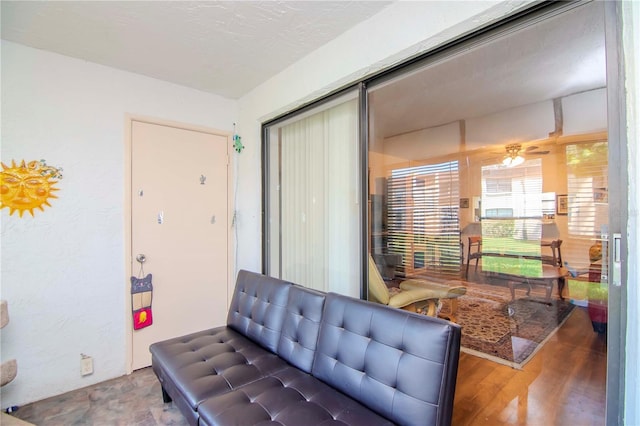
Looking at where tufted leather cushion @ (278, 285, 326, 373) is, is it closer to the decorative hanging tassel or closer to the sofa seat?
the sofa seat

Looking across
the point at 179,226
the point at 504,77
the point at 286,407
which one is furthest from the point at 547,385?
the point at 179,226

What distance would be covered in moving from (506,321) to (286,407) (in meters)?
1.15

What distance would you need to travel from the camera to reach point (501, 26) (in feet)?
4.37

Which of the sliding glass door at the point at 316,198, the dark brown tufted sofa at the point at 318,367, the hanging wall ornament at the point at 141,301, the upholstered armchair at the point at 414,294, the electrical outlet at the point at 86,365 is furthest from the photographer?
the hanging wall ornament at the point at 141,301

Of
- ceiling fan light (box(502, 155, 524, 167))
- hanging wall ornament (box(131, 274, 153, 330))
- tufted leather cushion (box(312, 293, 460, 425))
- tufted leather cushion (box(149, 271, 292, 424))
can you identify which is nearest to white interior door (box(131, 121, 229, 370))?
hanging wall ornament (box(131, 274, 153, 330))

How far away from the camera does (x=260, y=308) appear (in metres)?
2.09

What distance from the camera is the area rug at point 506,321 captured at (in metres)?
1.30

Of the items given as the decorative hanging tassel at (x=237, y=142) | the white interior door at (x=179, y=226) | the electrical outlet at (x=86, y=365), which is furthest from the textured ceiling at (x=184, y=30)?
the electrical outlet at (x=86, y=365)

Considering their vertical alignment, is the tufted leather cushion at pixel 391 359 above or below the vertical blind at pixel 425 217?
below

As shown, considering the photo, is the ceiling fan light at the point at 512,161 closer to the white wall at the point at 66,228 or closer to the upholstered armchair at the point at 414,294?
the upholstered armchair at the point at 414,294

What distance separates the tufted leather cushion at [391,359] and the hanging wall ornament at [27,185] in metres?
2.26

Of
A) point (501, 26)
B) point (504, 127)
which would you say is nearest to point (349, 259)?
point (504, 127)

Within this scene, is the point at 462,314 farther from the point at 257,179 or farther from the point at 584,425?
the point at 257,179

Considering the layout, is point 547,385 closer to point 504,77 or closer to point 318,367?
point 318,367
